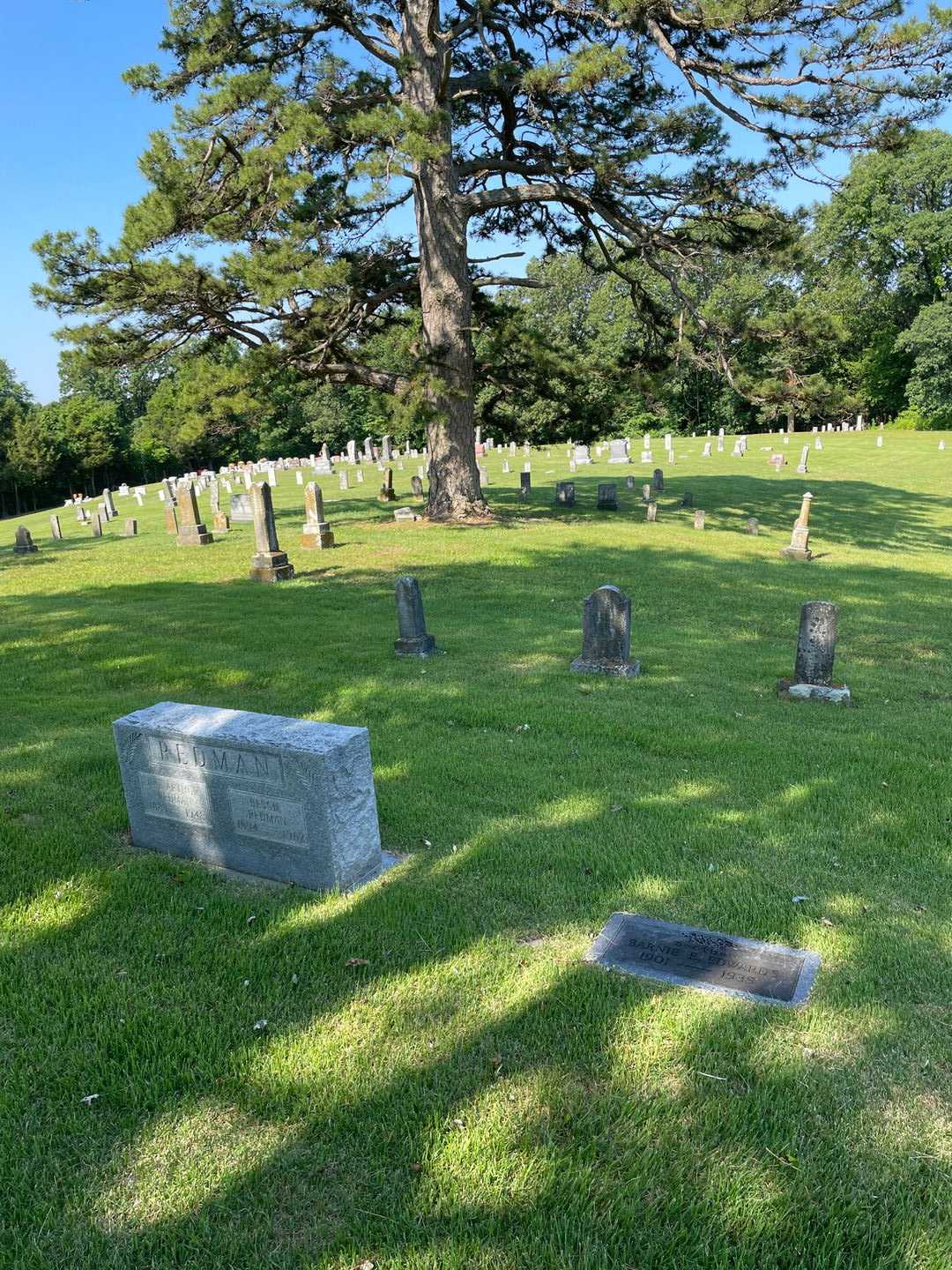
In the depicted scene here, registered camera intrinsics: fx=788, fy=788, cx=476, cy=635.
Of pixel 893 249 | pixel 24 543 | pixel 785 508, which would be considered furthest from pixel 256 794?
pixel 893 249

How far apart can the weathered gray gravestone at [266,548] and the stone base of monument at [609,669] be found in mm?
7133

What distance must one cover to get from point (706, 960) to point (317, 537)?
1452 centimetres

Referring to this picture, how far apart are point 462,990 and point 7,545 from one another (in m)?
23.8

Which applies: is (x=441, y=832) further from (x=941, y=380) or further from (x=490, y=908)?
(x=941, y=380)

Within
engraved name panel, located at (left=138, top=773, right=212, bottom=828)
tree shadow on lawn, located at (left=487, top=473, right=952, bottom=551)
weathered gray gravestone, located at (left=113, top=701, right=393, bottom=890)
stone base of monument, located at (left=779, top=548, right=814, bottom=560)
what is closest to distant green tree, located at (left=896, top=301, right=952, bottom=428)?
tree shadow on lawn, located at (left=487, top=473, right=952, bottom=551)

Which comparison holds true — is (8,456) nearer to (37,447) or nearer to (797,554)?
(37,447)

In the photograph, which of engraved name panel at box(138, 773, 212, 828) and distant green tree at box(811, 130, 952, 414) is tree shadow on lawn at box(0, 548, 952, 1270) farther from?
distant green tree at box(811, 130, 952, 414)

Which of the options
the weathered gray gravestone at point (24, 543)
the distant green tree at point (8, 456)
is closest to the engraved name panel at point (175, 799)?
the weathered gray gravestone at point (24, 543)

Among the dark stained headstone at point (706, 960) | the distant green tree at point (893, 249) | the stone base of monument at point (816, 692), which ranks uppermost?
the distant green tree at point (893, 249)

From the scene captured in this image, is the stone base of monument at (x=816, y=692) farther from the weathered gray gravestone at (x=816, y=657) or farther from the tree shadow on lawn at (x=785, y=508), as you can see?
the tree shadow on lawn at (x=785, y=508)

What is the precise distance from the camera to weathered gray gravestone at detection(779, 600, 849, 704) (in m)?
7.88

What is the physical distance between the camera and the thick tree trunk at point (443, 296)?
16.9 metres

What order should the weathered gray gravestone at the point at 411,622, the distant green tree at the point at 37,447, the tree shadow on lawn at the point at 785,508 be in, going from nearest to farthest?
the weathered gray gravestone at the point at 411,622
the tree shadow on lawn at the point at 785,508
the distant green tree at the point at 37,447

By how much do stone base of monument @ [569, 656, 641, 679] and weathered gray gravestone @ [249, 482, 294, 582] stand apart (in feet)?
23.4
